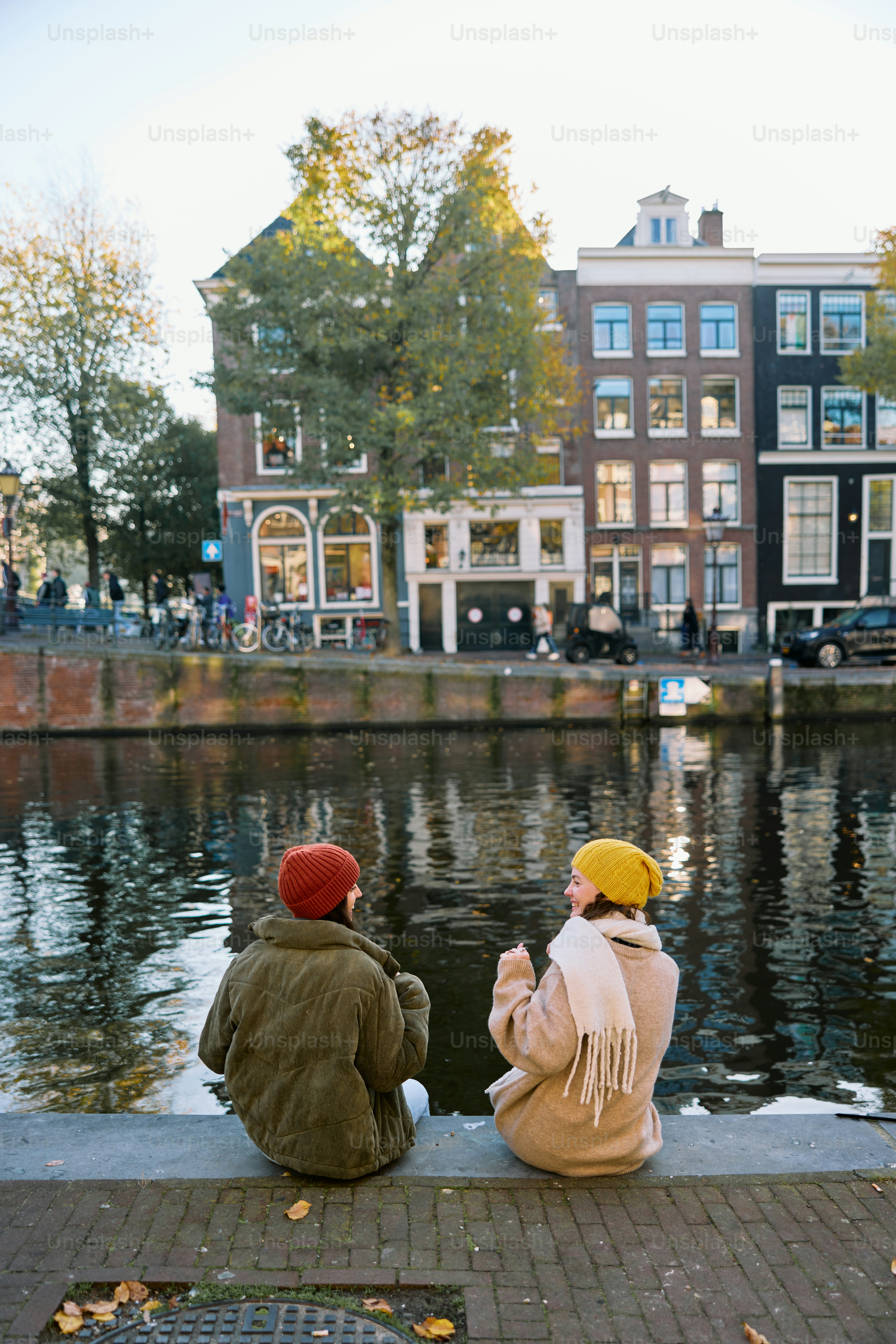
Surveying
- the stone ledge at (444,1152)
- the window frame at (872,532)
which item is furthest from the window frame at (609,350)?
the stone ledge at (444,1152)

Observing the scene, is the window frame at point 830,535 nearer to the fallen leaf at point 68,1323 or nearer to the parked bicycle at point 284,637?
the parked bicycle at point 284,637

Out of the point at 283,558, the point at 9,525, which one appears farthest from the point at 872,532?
the point at 9,525

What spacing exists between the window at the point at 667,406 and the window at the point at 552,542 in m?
4.09

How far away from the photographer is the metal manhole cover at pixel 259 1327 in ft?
8.55

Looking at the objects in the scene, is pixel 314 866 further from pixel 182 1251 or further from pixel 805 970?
pixel 805 970

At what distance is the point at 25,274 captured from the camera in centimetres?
3062

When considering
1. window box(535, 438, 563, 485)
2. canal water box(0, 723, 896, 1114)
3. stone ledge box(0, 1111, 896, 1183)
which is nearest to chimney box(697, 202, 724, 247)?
window box(535, 438, 563, 485)

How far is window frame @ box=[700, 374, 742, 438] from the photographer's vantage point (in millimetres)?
35031

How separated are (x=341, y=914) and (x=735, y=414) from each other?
34432 mm

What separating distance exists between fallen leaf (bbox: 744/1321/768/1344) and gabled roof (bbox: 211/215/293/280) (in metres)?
26.5

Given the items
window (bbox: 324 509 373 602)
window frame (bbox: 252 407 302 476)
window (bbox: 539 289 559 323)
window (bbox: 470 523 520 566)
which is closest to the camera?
window (bbox: 539 289 559 323)

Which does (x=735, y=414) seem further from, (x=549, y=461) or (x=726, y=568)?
(x=549, y=461)

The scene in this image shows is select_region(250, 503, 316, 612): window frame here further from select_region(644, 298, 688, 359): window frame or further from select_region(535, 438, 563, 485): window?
select_region(644, 298, 688, 359): window frame

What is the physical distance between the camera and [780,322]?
1394 inches
